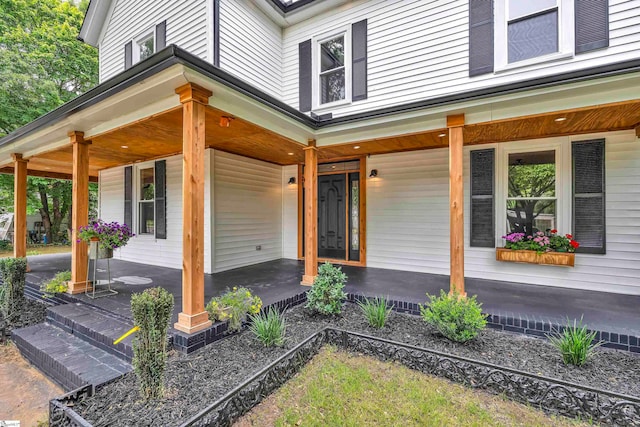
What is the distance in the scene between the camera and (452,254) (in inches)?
155

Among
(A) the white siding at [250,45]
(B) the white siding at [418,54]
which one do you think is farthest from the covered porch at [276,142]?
(A) the white siding at [250,45]

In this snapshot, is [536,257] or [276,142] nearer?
[536,257]

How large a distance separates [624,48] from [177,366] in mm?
6731

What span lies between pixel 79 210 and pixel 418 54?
634 cm

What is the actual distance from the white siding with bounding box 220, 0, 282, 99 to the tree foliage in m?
9.17

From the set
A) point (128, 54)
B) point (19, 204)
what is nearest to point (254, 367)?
point (19, 204)

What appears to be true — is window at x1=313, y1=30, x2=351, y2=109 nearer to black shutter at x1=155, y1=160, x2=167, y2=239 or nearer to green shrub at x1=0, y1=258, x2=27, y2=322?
black shutter at x1=155, y1=160, x2=167, y2=239

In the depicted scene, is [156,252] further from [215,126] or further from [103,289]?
[215,126]

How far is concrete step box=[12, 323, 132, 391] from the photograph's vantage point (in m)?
2.59

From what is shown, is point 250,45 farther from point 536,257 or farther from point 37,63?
point 37,63

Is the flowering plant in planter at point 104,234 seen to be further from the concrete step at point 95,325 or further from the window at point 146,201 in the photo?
the window at point 146,201

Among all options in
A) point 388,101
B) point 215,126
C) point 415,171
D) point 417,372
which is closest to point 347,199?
point 415,171

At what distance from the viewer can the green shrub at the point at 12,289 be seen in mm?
4203

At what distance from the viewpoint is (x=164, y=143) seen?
5.45 metres
